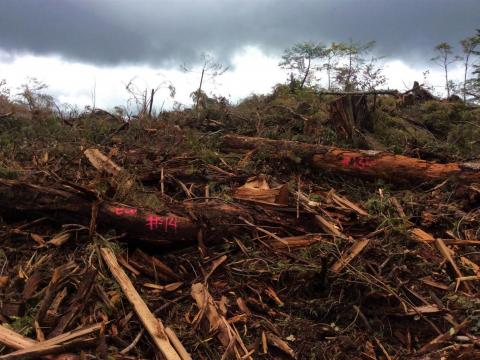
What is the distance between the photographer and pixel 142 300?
3342 millimetres

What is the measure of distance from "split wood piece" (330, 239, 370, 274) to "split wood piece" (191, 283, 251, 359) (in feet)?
3.45

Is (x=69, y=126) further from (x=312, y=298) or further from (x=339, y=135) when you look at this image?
(x=312, y=298)

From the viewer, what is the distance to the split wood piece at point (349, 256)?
12.1ft

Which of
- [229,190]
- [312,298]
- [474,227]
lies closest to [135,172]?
[229,190]

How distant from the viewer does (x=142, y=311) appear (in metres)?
3.21

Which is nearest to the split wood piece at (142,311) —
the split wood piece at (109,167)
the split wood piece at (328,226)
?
the split wood piece at (109,167)

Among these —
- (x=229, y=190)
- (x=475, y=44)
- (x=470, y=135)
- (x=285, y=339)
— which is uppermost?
(x=475, y=44)

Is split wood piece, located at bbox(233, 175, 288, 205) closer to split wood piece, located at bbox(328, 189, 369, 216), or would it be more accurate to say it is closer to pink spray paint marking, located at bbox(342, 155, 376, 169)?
split wood piece, located at bbox(328, 189, 369, 216)

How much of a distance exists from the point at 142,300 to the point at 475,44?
1396cm

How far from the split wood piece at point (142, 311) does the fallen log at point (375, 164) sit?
3231mm

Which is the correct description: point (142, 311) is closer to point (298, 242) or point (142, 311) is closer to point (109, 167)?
point (298, 242)

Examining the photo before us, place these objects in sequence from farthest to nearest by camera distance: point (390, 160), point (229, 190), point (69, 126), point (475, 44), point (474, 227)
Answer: point (475, 44)
point (69, 126)
point (390, 160)
point (229, 190)
point (474, 227)

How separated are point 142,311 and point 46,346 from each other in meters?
0.68

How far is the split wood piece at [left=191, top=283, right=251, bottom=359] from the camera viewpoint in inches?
122
